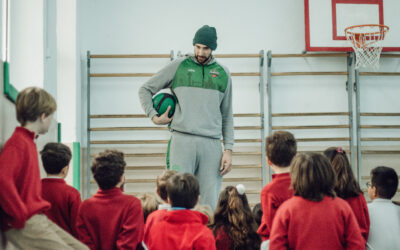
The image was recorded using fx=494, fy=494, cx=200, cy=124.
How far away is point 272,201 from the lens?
96.6 inches

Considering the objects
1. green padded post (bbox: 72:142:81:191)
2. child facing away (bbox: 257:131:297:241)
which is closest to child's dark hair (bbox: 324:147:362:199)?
child facing away (bbox: 257:131:297:241)

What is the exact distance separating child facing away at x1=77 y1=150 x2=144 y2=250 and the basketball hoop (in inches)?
167

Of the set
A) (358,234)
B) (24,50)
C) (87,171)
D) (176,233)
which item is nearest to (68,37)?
(87,171)

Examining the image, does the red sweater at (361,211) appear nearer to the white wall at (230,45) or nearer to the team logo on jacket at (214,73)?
the team logo on jacket at (214,73)

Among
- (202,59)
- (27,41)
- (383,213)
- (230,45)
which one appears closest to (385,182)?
(383,213)

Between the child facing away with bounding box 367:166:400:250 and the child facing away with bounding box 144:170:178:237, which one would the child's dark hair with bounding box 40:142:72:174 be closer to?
the child facing away with bounding box 144:170:178:237

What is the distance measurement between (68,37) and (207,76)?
293 cm

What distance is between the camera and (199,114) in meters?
3.27

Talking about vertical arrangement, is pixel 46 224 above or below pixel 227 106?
A: below

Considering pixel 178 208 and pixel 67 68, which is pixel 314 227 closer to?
pixel 178 208

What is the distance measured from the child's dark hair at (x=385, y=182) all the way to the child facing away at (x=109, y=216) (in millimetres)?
1326

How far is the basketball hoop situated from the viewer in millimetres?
5879

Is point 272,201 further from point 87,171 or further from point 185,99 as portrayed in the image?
point 87,171

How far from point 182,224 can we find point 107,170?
17.2 inches
